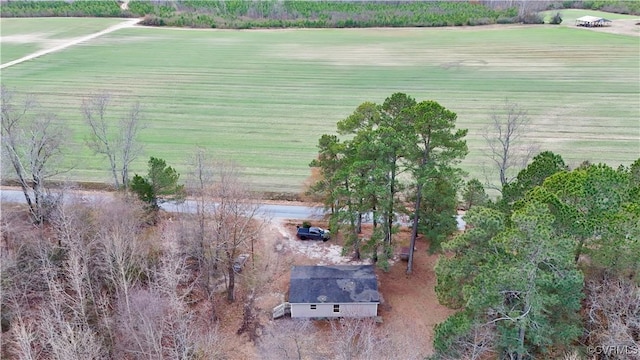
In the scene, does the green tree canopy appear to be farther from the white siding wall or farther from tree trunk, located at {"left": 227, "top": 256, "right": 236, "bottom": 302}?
the white siding wall

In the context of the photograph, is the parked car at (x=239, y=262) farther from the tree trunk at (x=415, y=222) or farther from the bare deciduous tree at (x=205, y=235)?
the tree trunk at (x=415, y=222)

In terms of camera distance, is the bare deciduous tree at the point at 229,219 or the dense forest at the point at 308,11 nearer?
the bare deciduous tree at the point at 229,219

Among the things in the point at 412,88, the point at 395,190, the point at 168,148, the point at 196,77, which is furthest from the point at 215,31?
the point at 395,190

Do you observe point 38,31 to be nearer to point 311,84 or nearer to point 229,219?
point 311,84

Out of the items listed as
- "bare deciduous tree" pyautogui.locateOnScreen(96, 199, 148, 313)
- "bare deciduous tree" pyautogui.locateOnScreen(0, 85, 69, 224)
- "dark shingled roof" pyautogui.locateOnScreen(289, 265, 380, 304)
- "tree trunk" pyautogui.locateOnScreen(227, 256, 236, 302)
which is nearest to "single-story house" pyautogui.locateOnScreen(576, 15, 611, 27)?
"dark shingled roof" pyautogui.locateOnScreen(289, 265, 380, 304)

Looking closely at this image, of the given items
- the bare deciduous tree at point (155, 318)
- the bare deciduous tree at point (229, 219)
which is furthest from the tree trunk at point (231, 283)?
the bare deciduous tree at point (155, 318)

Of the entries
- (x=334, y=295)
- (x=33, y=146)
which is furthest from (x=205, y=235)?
(x=33, y=146)
